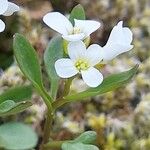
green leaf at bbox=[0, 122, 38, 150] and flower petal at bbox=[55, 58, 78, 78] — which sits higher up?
flower petal at bbox=[55, 58, 78, 78]

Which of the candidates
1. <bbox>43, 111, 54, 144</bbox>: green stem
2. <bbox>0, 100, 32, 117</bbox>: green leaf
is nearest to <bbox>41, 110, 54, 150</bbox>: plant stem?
<bbox>43, 111, 54, 144</bbox>: green stem

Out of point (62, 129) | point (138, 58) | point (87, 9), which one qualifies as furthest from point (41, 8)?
point (62, 129)

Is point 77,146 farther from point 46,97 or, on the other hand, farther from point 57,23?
point 57,23

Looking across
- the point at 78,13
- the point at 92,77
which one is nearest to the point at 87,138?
the point at 92,77

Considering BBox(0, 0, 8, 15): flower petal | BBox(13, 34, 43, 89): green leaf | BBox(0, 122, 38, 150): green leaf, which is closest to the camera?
BBox(0, 0, 8, 15): flower petal

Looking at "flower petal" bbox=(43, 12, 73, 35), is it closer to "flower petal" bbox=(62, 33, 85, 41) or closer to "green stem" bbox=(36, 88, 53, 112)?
"flower petal" bbox=(62, 33, 85, 41)

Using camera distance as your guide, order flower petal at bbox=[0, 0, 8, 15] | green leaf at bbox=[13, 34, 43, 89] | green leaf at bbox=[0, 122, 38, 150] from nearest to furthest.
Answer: flower petal at bbox=[0, 0, 8, 15], green leaf at bbox=[13, 34, 43, 89], green leaf at bbox=[0, 122, 38, 150]
